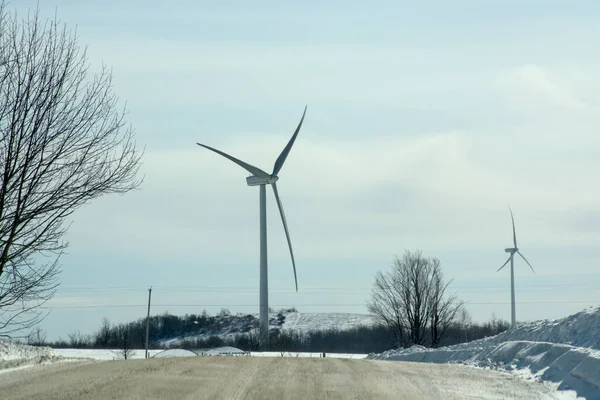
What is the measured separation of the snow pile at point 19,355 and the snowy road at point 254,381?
1.17m

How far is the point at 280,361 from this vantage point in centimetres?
2139

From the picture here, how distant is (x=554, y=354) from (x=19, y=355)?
44.5 feet

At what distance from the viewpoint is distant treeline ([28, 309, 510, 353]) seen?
302 ft

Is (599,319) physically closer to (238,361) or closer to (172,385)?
(238,361)

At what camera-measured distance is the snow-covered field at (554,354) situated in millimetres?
16375

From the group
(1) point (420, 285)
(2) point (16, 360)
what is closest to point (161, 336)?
(1) point (420, 285)

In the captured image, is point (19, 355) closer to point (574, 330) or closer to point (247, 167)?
point (574, 330)

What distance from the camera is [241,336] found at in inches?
4818

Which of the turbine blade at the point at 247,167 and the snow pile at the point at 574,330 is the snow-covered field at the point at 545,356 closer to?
the snow pile at the point at 574,330

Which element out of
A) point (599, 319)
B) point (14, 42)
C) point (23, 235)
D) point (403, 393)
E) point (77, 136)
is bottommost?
point (403, 393)

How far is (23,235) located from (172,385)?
583 cm

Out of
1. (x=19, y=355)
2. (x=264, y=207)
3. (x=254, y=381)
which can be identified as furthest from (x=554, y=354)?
(x=264, y=207)

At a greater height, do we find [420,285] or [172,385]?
[420,285]

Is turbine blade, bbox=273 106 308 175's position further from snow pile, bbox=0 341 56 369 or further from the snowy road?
the snowy road
